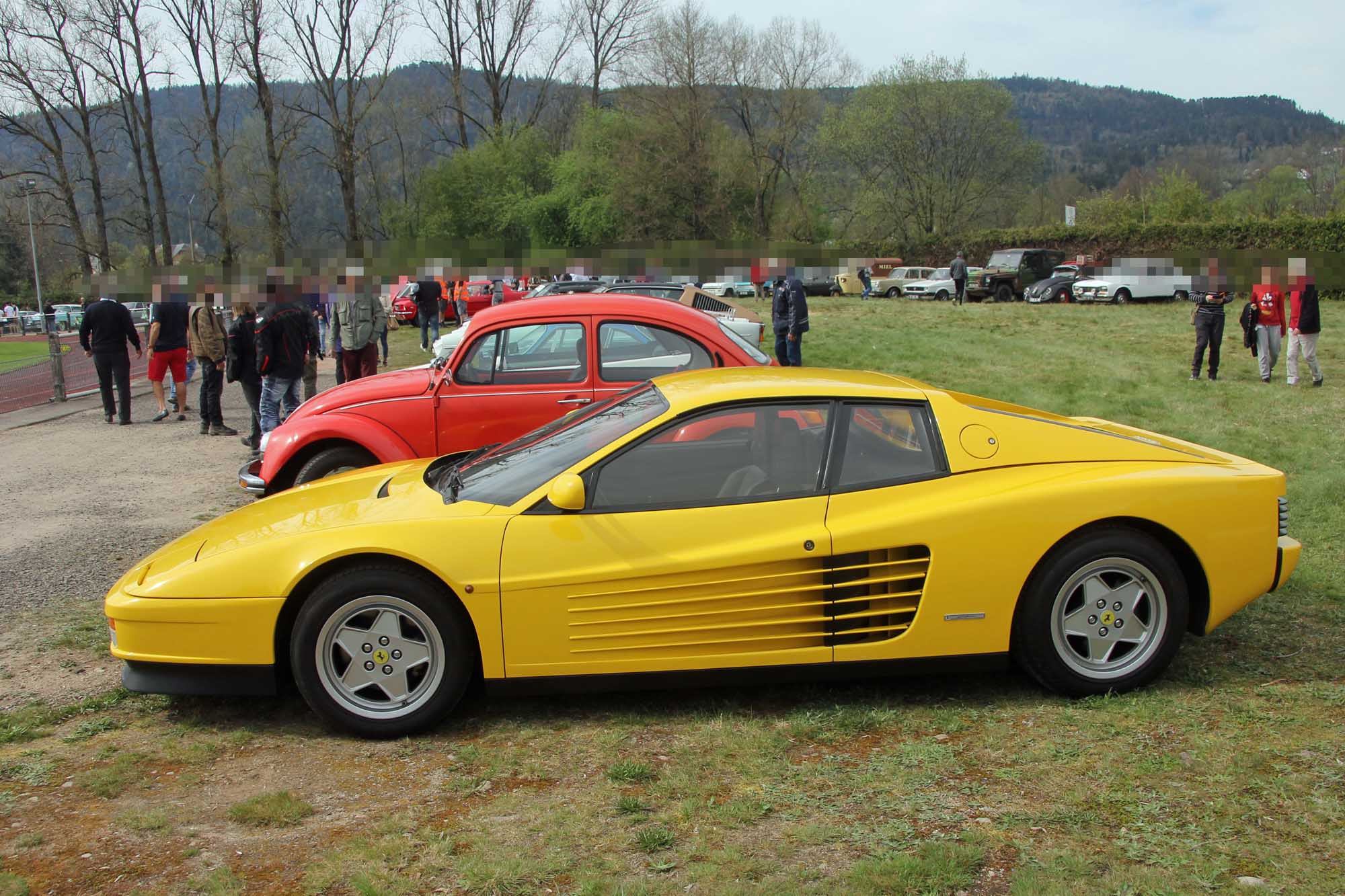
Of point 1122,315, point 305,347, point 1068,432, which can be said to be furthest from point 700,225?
point 1068,432

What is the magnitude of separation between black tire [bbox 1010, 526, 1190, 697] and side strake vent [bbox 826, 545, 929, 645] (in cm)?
47

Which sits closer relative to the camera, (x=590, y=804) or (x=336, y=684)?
(x=590, y=804)

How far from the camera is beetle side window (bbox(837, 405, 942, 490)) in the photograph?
434cm

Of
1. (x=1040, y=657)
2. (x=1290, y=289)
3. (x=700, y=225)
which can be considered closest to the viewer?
(x=1040, y=657)

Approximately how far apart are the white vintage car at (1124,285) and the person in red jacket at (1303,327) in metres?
14.0

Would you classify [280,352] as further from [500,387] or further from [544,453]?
[544,453]

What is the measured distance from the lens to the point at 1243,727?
400 cm

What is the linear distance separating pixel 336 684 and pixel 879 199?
199 feet

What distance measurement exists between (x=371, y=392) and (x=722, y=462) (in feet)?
12.7

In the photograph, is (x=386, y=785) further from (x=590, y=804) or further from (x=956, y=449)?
(x=956, y=449)

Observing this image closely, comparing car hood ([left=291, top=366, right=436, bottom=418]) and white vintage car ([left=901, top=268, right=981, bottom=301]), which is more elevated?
white vintage car ([left=901, top=268, right=981, bottom=301])

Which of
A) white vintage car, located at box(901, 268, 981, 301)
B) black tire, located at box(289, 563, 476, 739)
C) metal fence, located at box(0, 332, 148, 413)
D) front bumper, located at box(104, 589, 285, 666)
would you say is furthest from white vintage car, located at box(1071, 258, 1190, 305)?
front bumper, located at box(104, 589, 285, 666)

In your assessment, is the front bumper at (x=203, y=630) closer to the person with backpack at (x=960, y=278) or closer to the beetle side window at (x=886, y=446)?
the beetle side window at (x=886, y=446)

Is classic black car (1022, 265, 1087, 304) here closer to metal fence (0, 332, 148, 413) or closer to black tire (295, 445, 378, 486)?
metal fence (0, 332, 148, 413)
